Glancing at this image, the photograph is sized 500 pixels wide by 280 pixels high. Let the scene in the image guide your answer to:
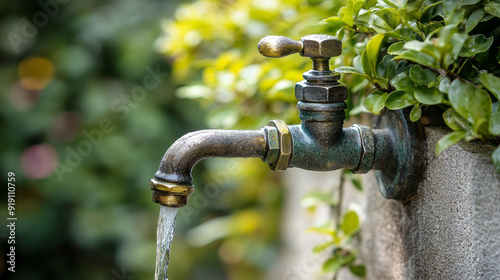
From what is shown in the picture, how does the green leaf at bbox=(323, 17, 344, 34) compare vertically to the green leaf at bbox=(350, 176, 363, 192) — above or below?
above

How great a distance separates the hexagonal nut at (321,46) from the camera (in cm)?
64

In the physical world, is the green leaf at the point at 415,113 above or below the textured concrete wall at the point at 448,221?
above

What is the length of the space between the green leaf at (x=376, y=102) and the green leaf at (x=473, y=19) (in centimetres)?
13

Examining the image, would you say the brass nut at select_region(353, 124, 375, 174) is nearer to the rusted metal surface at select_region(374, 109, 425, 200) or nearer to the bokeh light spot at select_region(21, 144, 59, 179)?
the rusted metal surface at select_region(374, 109, 425, 200)

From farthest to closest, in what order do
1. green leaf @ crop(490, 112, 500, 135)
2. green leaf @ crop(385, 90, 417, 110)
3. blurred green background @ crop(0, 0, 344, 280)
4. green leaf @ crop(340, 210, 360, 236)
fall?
blurred green background @ crop(0, 0, 344, 280) → green leaf @ crop(340, 210, 360, 236) → green leaf @ crop(385, 90, 417, 110) → green leaf @ crop(490, 112, 500, 135)

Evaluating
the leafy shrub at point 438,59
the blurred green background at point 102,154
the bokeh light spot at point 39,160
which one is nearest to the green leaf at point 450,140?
the leafy shrub at point 438,59

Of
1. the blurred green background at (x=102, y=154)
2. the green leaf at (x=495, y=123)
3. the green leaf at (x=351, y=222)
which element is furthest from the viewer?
the blurred green background at (x=102, y=154)

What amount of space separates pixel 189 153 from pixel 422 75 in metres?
0.30

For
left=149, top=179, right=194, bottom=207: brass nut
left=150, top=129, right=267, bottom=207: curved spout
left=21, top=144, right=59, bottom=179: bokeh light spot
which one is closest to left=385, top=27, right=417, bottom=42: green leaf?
left=150, top=129, right=267, bottom=207: curved spout

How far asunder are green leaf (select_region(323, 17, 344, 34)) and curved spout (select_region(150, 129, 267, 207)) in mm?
186

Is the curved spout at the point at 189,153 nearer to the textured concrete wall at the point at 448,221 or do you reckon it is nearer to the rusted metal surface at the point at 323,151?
the rusted metal surface at the point at 323,151

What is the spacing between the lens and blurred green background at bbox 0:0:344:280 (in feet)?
7.07

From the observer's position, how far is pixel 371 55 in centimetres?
63

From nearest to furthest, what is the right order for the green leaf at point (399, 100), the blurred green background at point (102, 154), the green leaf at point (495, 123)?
the green leaf at point (495, 123)
the green leaf at point (399, 100)
the blurred green background at point (102, 154)
